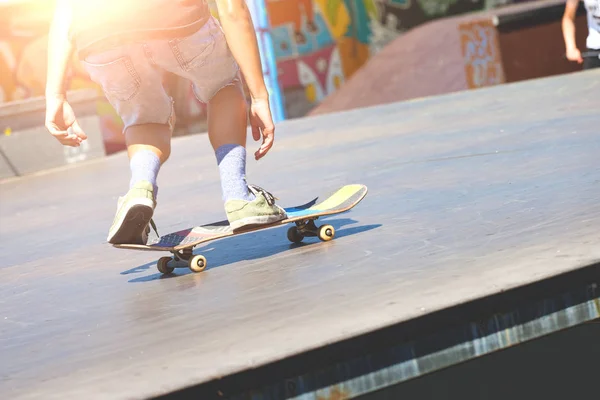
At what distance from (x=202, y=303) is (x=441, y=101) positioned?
778 cm

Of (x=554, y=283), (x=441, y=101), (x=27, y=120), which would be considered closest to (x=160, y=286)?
(x=554, y=283)

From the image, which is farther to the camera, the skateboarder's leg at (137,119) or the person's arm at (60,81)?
the person's arm at (60,81)

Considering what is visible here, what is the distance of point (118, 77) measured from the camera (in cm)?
381

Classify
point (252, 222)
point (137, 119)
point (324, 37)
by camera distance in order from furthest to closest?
point (324, 37)
point (137, 119)
point (252, 222)

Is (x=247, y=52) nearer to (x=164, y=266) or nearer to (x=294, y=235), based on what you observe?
(x=294, y=235)

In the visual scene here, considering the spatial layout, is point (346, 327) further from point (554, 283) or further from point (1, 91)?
point (1, 91)

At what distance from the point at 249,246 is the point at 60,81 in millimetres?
1032

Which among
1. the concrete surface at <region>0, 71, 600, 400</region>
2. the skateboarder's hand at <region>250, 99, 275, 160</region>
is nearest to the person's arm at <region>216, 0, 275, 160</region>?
the skateboarder's hand at <region>250, 99, 275, 160</region>

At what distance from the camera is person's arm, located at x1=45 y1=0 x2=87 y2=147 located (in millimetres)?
3752

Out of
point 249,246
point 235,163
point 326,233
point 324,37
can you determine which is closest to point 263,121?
point 235,163

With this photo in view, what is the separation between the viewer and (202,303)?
3.27 meters

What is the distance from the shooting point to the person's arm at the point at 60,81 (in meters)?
3.75

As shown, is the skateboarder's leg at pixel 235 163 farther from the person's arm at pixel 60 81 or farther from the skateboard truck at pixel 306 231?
the person's arm at pixel 60 81

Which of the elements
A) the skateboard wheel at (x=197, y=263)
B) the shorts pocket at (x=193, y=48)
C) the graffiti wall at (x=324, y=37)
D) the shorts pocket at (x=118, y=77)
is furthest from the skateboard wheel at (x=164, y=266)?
the graffiti wall at (x=324, y=37)
